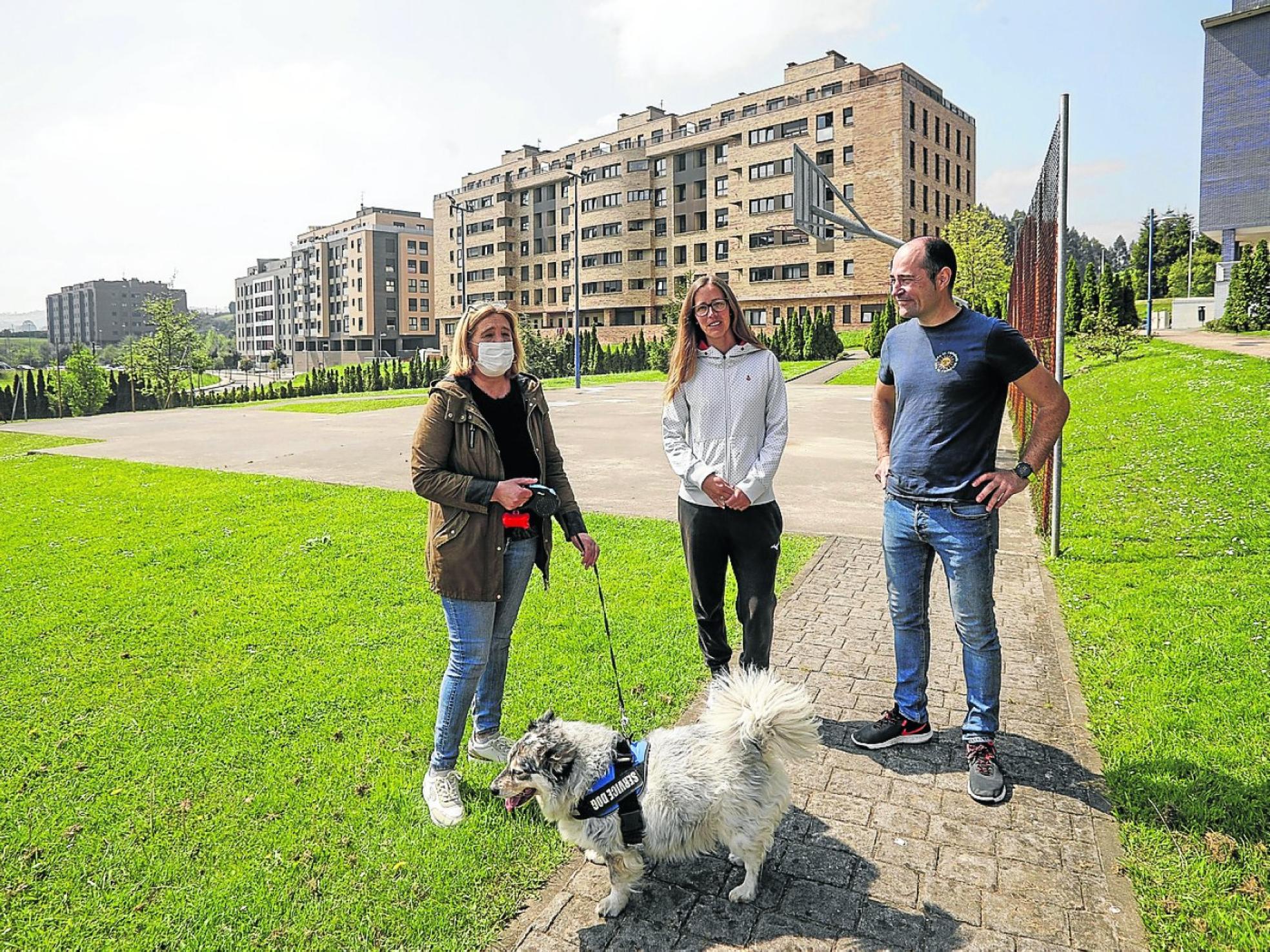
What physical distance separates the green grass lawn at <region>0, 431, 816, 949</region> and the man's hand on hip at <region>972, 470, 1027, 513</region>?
2.01 metres

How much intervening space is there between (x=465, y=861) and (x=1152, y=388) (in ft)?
62.5

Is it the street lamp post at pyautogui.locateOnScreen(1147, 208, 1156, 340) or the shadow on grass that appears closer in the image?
the shadow on grass

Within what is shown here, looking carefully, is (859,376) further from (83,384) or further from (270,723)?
(83,384)

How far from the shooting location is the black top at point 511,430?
3840mm

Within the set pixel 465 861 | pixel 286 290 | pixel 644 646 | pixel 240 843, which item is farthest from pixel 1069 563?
pixel 286 290

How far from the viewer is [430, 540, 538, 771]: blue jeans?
3.80 metres

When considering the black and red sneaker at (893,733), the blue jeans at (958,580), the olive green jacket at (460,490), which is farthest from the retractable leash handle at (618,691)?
the blue jeans at (958,580)

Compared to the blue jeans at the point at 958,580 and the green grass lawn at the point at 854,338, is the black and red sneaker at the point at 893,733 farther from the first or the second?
the green grass lawn at the point at 854,338

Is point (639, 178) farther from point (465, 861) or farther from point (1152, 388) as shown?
point (465, 861)

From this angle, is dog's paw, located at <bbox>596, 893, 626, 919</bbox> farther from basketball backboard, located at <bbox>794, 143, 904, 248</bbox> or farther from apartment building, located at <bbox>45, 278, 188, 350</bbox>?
apartment building, located at <bbox>45, 278, 188, 350</bbox>

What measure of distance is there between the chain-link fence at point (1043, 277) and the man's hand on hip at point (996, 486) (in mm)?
3143

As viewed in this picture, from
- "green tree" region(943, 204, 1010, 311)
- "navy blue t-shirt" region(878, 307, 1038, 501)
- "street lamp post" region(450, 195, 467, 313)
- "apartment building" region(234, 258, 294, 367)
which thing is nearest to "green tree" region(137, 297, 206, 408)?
"street lamp post" region(450, 195, 467, 313)

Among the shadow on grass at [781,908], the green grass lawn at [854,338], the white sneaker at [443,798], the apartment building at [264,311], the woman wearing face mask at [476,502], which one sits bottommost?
the shadow on grass at [781,908]

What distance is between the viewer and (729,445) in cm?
417
